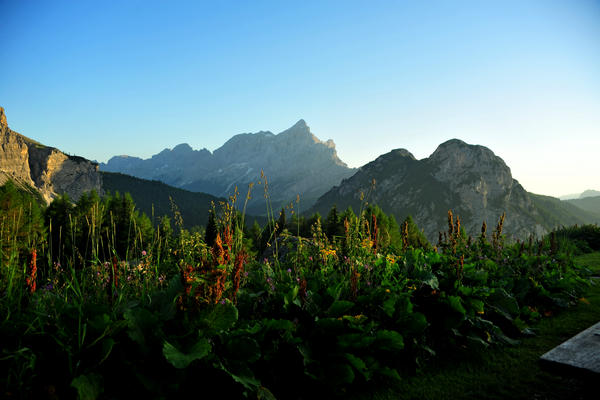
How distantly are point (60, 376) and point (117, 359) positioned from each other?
12.4 inches

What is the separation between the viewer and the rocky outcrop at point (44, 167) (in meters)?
133

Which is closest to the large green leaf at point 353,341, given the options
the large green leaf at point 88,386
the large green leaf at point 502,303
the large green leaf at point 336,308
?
the large green leaf at point 336,308

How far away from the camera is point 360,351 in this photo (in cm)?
279

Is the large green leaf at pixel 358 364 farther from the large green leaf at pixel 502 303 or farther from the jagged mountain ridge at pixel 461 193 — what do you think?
the jagged mountain ridge at pixel 461 193

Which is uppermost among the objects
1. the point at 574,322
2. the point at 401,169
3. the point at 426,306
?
the point at 401,169

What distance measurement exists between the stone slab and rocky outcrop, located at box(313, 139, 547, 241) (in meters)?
127

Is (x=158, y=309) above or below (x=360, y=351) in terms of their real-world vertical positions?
above

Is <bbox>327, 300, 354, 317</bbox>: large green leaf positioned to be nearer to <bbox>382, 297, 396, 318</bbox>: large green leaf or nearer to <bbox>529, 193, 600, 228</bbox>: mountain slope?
<bbox>382, 297, 396, 318</bbox>: large green leaf

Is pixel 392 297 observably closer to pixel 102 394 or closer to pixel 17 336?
pixel 102 394

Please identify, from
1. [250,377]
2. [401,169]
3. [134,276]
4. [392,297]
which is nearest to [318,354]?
[250,377]

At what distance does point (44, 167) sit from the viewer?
144 m

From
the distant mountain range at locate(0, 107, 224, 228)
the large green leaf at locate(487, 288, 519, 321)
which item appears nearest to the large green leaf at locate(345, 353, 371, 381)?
the large green leaf at locate(487, 288, 519, 321)

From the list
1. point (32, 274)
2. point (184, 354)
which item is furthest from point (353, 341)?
point (32, 274)

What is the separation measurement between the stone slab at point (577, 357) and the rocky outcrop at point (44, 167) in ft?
547
